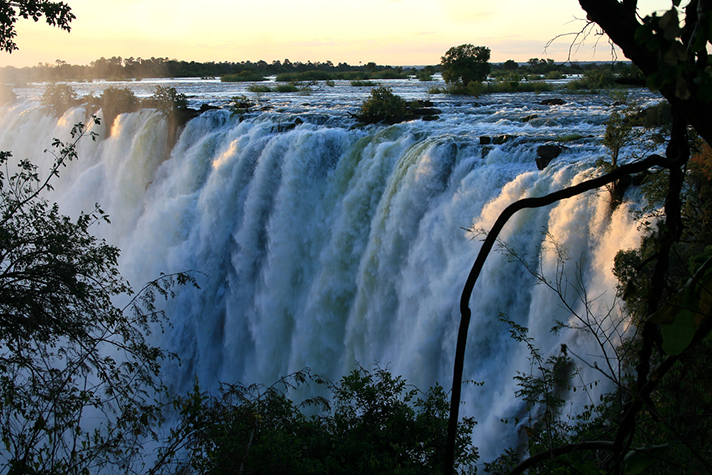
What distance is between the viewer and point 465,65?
29.7m

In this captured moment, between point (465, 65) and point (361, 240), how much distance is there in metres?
20.9

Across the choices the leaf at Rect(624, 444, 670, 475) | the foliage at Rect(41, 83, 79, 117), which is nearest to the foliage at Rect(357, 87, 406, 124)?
the leaf at Rect(624, 444, 670, 475)

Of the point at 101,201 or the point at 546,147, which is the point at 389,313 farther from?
the point at 101,201

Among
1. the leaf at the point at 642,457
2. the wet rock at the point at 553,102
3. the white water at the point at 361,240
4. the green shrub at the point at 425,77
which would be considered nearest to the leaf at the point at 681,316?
the leaf at the point at 642,457

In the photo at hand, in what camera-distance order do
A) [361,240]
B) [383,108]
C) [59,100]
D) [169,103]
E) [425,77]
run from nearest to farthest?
[361,240] < [383,108] < [169,103] < [59,100] < [425,77]

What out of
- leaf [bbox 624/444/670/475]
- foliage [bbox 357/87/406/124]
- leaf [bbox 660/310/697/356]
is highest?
foliage [bbox 357/87/406/124]

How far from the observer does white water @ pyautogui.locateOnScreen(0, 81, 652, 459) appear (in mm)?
8930

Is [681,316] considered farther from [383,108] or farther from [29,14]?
[383,108]

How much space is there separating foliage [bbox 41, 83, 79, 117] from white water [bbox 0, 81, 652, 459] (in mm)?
10232

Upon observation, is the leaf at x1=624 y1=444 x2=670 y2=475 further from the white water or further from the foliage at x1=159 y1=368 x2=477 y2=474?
the white water

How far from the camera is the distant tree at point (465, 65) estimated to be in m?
29.5

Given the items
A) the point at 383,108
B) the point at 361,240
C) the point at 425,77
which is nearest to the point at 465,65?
the point at 383,108

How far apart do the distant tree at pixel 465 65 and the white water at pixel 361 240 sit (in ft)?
33.2

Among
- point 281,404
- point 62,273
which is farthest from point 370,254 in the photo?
point 62,273
